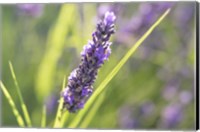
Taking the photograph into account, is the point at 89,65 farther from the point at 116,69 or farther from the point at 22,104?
the point at 22,104

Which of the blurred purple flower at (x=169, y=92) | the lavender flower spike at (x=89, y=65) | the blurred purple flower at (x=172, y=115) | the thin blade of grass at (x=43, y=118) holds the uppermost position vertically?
the lavender flower spike at (x=89, y=65)

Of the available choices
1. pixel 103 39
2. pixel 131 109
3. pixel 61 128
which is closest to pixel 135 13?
pixel 103 39

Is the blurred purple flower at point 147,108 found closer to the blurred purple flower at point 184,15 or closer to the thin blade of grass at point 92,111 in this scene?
the thin blade of grass at point 92,111

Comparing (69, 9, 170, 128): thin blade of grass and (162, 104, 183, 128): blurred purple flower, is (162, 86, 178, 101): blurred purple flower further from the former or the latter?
(69, 9, 170, 128): thin blade of grass

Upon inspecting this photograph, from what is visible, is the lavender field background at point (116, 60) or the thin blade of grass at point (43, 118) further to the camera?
the thin blade of grass at point (43, 118)

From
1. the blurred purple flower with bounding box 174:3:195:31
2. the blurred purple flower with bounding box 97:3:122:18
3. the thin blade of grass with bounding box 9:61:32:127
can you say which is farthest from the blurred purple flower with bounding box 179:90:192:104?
the thin blade of grass with bounding box 9:61:32:127

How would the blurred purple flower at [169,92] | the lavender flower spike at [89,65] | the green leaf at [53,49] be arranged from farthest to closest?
the green leaf at [53,49]
the blurred purple flower at [169,92]
the lavender flower spike at [89,65]

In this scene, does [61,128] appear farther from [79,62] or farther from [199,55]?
[199,55]

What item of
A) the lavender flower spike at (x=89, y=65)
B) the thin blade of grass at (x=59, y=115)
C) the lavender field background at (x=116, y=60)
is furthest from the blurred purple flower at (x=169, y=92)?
the thin blade of grass at (x=59, y=115)
